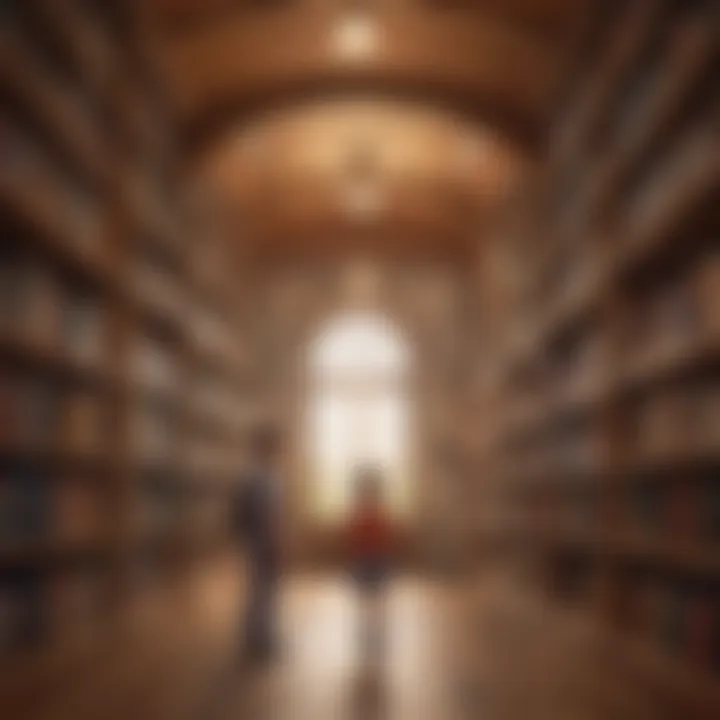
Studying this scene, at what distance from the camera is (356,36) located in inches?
371

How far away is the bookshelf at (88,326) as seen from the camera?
577 centimetres

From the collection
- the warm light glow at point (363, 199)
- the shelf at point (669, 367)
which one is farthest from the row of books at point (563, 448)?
the warm light glow at point (363, 199)

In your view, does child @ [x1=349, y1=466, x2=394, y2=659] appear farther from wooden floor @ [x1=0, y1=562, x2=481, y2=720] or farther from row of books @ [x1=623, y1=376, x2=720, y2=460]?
row of books @ [x1=623, y1=376, x2=720, y2=460]

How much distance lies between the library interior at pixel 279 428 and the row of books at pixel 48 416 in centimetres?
3

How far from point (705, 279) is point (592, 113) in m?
2.65

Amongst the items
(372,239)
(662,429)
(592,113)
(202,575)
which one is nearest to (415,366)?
(372,239)

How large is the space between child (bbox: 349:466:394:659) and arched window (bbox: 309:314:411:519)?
11337 mm

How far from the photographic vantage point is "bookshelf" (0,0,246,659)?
18.9 feet

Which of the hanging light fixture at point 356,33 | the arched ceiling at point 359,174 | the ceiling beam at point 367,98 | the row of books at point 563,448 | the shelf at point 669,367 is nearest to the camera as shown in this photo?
the shelf at point 669,367

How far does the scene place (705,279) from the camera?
207 inches

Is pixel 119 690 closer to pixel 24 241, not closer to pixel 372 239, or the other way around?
pixel 24 241

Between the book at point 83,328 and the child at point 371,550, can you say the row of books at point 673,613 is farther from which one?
the book at point 83,328

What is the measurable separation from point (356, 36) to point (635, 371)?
4.30 metres

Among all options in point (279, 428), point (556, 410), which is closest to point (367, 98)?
point (279, 428)
